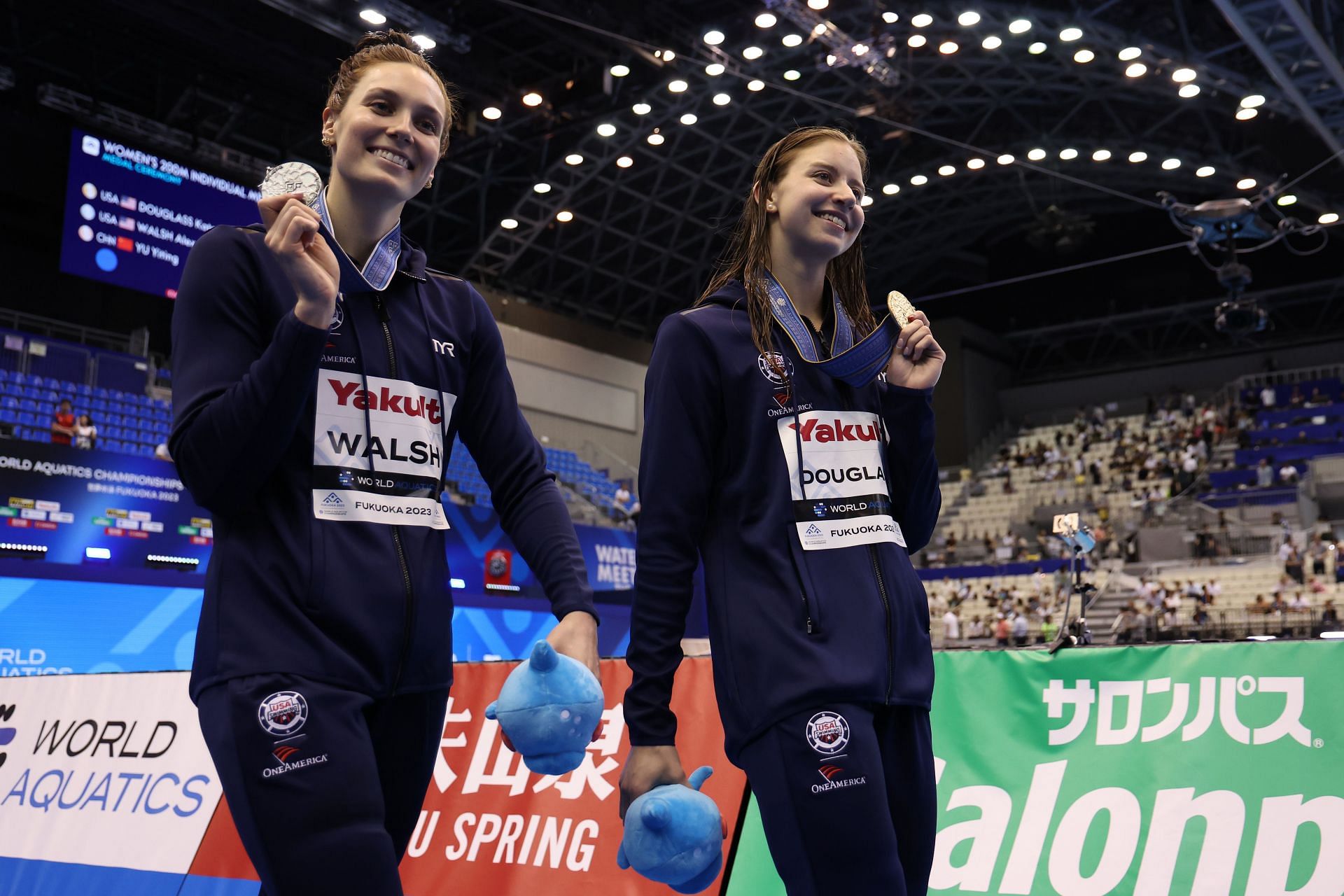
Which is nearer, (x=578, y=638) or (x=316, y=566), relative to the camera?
(x=316, y=566)

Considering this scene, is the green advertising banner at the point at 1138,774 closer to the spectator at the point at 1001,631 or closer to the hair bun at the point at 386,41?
the hair bun at the point at 386,41

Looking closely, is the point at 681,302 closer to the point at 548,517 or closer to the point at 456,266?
the point at 456,266

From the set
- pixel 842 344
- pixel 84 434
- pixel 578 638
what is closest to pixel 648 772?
pixel 578 638

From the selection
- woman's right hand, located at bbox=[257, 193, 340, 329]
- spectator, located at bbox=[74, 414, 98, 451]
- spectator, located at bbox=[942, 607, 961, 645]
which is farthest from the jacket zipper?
spectator, located at bbox=[942, 607, 961, 645]

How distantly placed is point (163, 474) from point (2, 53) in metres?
8.29

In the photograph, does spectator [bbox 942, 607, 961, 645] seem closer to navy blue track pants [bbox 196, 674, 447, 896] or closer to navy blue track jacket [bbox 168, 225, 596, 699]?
navy blue track jacket [bbox 168, 225, 596, 699]

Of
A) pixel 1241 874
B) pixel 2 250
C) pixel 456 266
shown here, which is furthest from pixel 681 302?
pixel 1241 874

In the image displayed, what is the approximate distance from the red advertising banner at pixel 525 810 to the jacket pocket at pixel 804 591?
5.29 feet

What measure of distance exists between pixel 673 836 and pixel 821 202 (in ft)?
2.98

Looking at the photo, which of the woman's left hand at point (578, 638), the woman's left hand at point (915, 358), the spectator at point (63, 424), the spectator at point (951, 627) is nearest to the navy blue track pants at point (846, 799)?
the woman's left hand at point (578, 638)

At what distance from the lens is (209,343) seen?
1.44m

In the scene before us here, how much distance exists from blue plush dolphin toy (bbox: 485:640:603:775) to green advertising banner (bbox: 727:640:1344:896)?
169 centimetres

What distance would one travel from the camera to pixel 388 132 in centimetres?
157

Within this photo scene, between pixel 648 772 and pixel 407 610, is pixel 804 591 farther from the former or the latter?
pixel 407 610
